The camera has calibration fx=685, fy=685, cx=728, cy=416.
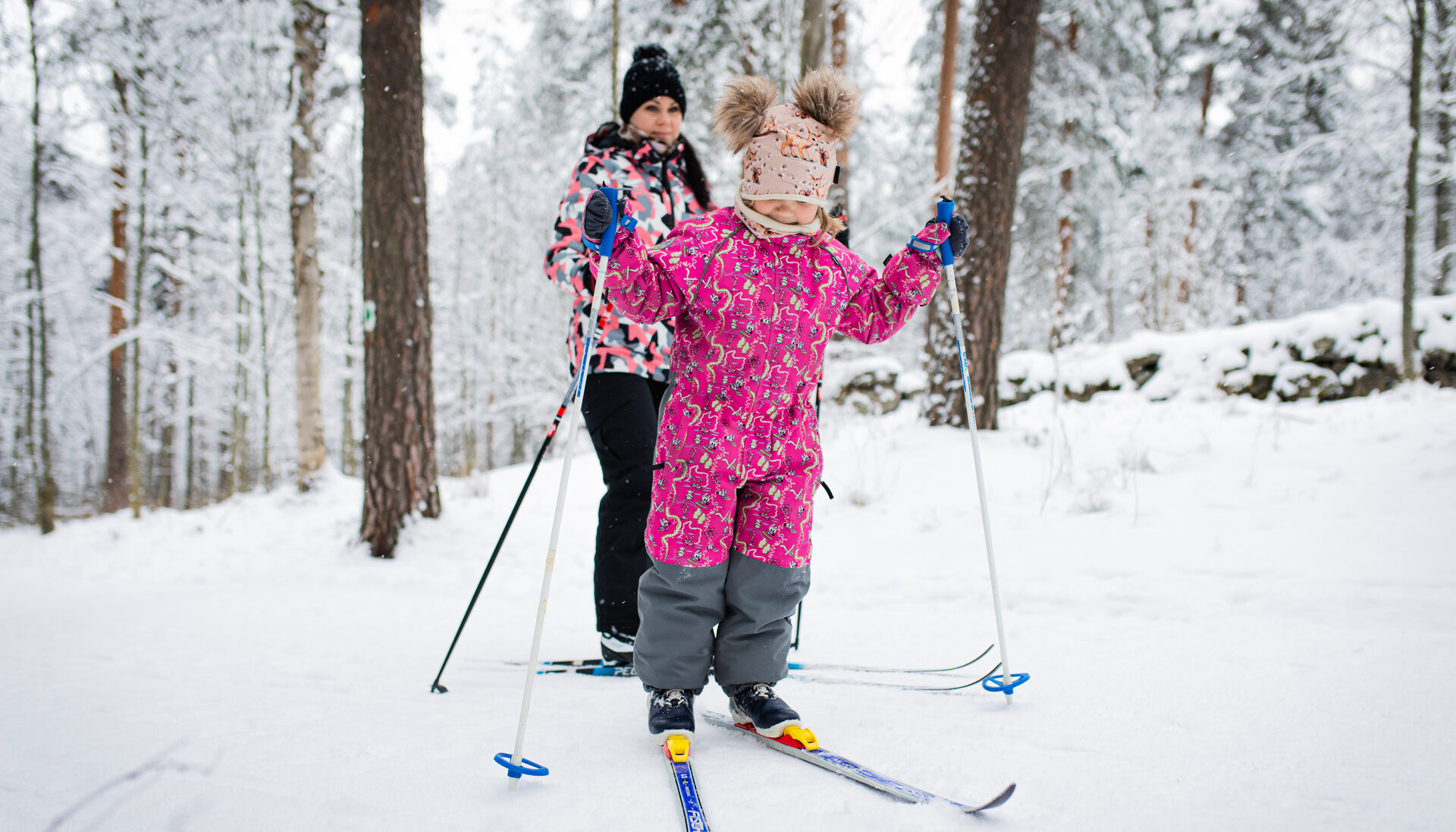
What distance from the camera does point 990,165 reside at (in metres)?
5.23

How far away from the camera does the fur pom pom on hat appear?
181 centimetres

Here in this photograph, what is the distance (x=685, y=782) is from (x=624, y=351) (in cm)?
137

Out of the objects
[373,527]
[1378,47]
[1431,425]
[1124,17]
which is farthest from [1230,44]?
[373,527]

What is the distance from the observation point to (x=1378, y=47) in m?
9.02

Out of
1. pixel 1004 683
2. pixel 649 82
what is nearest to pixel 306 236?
pixel 649 82

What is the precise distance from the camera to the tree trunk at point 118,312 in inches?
391

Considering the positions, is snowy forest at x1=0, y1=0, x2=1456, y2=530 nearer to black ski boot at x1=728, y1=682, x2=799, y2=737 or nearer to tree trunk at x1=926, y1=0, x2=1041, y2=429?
→ tree trunk at x1=926, y1=0, x2=1041, y2=429

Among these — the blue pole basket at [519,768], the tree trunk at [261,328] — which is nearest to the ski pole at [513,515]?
the blue pole basket at [519,768]

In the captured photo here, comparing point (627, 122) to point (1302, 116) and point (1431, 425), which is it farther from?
point (1302, 116)

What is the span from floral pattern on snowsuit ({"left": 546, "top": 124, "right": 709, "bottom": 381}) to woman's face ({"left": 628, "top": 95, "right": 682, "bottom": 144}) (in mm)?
68

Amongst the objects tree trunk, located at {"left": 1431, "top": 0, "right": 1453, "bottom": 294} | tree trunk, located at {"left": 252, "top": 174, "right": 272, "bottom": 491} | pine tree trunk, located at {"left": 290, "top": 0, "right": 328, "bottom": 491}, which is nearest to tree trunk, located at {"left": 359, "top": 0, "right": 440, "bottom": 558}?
pine tree trunk, located at {"left": 290, "top": 0, "right": 328, "bottom": 491}

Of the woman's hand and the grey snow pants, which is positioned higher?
the woman's hand

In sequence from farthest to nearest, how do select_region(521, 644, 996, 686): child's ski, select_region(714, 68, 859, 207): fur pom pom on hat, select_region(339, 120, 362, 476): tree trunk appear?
select_region(339, 120, 362, 476): tree trunk → select_region(521, 644, 996, 686): child's ski → select_region(714, 68, 859, 207): fur pom pom on hat

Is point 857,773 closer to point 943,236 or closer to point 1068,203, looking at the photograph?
point 943,236
